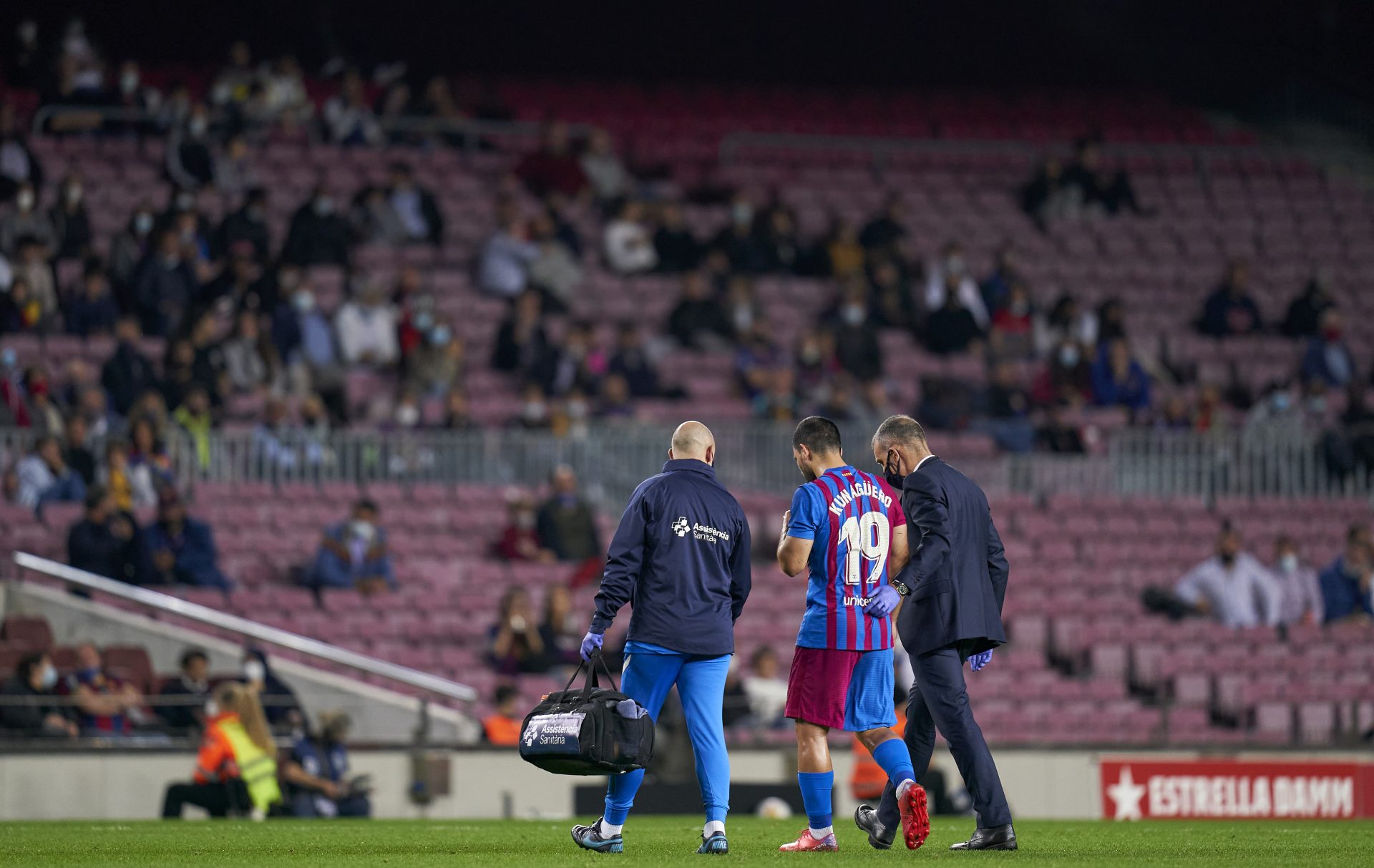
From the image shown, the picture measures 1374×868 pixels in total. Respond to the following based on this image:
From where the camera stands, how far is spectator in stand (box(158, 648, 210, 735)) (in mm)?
16484

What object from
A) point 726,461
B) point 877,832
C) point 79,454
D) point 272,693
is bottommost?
point 877,832

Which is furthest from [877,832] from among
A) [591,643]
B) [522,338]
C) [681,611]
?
[522,338]

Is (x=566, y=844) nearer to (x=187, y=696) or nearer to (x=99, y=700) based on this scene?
(x=187, y=696)

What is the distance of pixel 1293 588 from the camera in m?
21.5

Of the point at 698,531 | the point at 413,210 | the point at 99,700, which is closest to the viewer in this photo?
the point at 698,531

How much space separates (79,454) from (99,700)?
373 cm

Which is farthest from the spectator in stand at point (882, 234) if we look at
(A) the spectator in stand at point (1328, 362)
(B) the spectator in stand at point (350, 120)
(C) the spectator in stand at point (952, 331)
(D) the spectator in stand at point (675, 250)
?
(B) the spectator in stand at point (350, 120)

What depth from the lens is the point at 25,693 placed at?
1627 centimetres

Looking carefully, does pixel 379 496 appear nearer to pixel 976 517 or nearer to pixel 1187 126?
pixel 976 517

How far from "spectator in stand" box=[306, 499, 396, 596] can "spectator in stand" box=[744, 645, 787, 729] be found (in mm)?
3563

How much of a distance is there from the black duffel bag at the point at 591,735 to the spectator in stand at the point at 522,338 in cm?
1315

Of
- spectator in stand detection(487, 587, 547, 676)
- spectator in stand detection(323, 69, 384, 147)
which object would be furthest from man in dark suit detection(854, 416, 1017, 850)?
spectator in stand detection(323, 69, 384, 147)

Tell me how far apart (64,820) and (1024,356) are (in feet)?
43.7

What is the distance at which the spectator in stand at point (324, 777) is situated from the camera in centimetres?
1570
